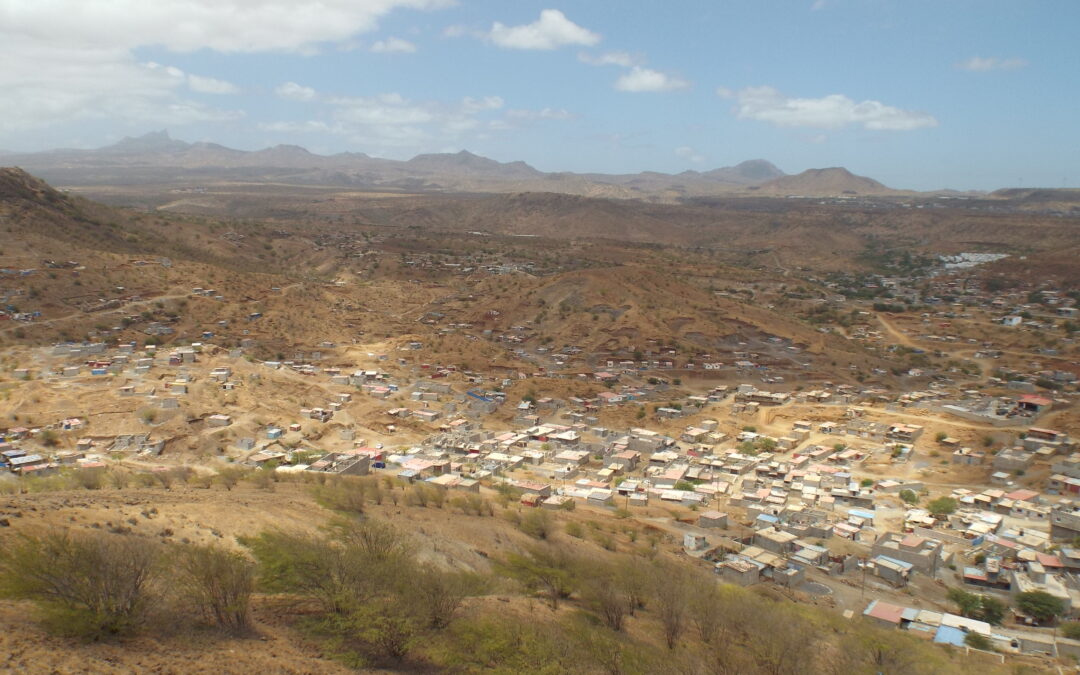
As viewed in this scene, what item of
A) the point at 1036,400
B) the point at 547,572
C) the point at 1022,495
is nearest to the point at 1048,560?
the point at 1022,495

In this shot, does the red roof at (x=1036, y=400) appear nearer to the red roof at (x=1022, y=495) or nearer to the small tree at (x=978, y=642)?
the red roof at (x=1022, y=495)

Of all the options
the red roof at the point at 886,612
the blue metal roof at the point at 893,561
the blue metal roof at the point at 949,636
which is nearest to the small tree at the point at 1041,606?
the blue metal roof at the point at 893,561

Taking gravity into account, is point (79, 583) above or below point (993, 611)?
above

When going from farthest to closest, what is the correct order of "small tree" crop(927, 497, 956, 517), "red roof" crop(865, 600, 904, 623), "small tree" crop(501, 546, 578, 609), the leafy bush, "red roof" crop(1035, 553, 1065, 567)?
1. "small tree" crop(927, 497, 956, 517)
2. "red roof" crop(1035, 553, 1065, 567)
3. "red roof" crop(865, 600, 904, 623)
4. "small tree" crop(501, 546, 578, 609)
5. the leafy bush

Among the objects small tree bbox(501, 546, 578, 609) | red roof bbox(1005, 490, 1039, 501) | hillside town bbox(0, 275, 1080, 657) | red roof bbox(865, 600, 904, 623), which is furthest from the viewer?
red roof bbox(1005, 490, 1039, 501)

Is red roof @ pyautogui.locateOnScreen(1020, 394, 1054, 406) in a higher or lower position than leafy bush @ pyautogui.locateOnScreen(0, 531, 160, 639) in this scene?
lower

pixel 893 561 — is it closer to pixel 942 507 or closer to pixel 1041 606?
pixel 1041 606

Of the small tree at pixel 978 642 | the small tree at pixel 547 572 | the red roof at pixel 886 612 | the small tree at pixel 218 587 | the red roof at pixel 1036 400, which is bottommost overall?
the red roof at pixel 886 612

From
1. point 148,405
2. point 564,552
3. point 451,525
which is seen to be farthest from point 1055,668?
point 148,405

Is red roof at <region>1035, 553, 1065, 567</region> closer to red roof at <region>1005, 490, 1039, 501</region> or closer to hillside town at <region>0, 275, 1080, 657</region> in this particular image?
hillside town at <region>0, 275, 1080, 657</region>

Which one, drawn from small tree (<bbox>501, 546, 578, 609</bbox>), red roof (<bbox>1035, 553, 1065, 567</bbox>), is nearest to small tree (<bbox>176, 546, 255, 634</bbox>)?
small tree (<bbox>501, 546, 578, 609</bbox>)

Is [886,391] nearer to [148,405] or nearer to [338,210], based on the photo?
[148,405]
